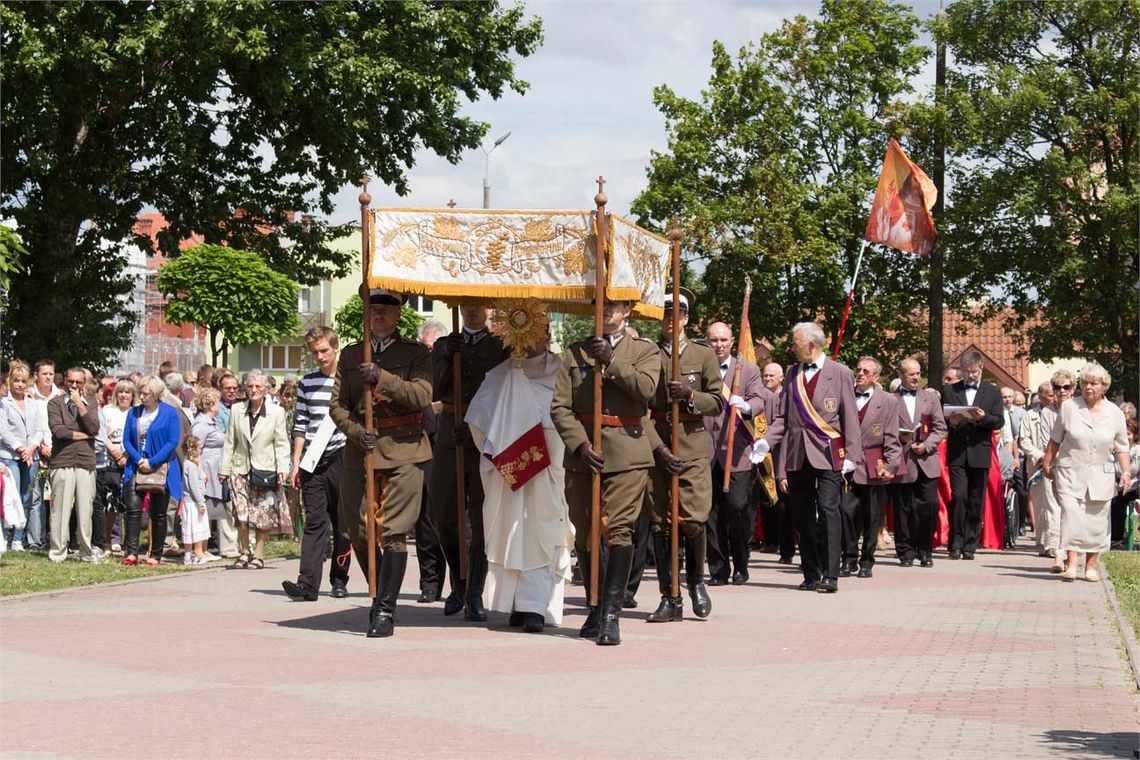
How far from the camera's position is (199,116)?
98.7ft

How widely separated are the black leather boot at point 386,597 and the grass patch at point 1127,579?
189 inches

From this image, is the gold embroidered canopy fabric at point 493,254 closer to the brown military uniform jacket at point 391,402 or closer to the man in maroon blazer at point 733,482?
the brown military uniform jacket at point 391,402

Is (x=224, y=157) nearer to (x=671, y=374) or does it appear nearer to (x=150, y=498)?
(x=150, y=498)

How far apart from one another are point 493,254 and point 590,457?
5.01ft

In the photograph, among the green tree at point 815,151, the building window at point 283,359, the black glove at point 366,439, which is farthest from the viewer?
the building window at point 283,359

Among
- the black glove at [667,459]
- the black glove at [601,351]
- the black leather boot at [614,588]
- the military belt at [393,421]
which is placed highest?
the black glove at [601,351]

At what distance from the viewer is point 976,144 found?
37031 mm

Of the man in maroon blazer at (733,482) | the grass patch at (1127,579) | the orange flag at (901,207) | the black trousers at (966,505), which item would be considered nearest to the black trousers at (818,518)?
the man in maroon blazer at (733,482)

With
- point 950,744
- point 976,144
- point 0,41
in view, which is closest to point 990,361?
point 976,144

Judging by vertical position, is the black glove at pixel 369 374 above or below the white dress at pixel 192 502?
above

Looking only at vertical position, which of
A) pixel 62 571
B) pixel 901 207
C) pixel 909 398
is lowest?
pixel 62 571

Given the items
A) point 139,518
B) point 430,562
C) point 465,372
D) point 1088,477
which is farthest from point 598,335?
point 139,518

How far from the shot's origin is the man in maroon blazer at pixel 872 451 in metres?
16.9

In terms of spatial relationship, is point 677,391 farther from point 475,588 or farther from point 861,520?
point 861,520
